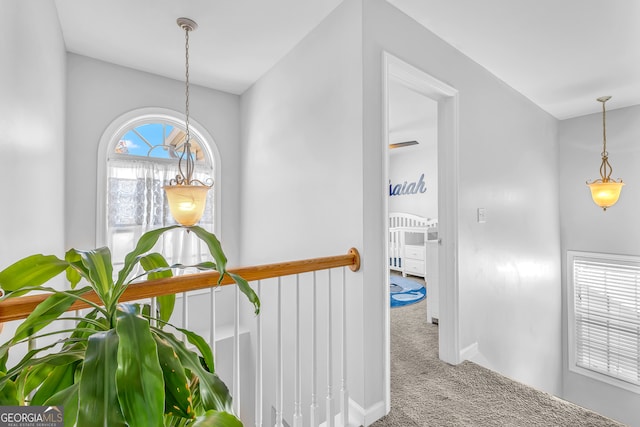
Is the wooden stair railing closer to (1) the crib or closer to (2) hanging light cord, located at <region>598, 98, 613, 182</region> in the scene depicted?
(2) hanging light cord, located at <region>598, 98, 613, 182</region>

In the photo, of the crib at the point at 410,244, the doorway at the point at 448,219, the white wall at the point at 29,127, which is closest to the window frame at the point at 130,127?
the white wall at the point at 29,127

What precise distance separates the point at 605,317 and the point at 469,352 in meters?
2.55

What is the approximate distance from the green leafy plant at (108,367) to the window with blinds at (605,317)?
15.1 feet

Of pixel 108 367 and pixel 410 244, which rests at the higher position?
pixel 108 367

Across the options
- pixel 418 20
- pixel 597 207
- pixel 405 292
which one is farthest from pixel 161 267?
pixel 597 207

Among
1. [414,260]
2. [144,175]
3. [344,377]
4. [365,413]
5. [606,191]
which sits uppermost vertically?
[144,175]

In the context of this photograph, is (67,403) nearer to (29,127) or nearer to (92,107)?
(29,127)

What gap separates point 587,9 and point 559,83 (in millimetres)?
1207

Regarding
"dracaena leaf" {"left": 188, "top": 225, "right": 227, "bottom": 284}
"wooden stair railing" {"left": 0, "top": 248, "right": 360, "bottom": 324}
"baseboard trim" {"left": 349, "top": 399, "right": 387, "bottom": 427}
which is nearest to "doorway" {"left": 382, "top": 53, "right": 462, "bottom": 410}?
"baseboard trim" {"left": 349, "top": 399, "right": 387, "bottom": 427}

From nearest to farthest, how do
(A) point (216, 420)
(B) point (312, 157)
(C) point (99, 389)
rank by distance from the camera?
(C) point (99, 389), (A) point (216, 420), (B) point (312, 157)

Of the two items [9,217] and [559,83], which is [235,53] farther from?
[559,83]

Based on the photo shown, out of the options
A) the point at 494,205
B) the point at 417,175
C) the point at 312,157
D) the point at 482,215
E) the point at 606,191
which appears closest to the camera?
the point at 312,157

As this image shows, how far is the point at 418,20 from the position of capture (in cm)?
200

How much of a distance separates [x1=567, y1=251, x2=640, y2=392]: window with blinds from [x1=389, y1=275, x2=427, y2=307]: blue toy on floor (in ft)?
5.98
